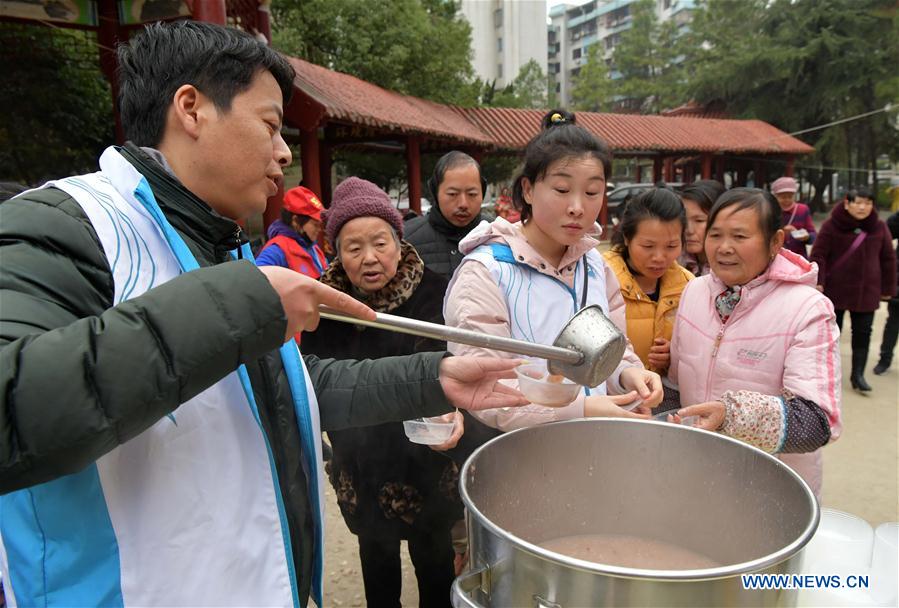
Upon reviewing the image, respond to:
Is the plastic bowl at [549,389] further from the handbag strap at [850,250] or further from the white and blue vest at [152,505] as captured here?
the handbag strap at [850,250]

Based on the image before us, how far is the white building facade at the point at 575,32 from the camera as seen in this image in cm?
5831

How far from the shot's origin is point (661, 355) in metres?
2.17

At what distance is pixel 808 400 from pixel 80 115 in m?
8.76

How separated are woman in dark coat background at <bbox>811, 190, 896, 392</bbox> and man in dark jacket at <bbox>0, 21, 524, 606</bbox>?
518 cm

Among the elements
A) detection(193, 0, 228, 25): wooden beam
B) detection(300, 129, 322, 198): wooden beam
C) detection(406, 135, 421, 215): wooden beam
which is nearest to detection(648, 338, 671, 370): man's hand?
detection(193, 0, 228, 25): wooden beam

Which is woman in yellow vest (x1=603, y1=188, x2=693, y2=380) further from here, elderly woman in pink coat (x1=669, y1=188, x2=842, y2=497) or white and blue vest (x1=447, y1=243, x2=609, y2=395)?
white and blue vest (x1=447, y1=243, x2=609, y2=395)

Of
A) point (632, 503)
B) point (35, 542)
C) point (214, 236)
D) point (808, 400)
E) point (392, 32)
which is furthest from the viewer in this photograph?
point (392, 32)

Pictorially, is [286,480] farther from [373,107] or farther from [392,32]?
[392,32]

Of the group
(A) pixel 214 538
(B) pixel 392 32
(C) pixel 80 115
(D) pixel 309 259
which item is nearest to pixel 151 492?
(A) pixel 214 538

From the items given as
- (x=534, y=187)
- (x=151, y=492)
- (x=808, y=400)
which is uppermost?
(x=534, y=187)

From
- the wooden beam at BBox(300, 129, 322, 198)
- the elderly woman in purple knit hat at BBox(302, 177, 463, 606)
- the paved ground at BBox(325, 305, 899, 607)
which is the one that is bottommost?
the paved ground at BBox(325, 305, 899, 607)

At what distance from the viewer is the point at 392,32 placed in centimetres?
1280

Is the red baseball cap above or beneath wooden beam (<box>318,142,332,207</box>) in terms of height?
beneath

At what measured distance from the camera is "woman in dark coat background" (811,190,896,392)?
4.86 m
